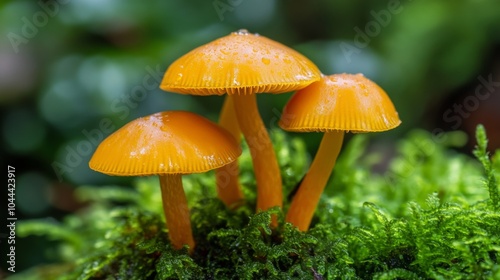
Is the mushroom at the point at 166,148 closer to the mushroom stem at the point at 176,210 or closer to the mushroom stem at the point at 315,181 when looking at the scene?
the mushroom stem at the point at 176,210

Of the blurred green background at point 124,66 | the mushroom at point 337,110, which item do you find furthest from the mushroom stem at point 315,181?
the blurred green background at point 124,66

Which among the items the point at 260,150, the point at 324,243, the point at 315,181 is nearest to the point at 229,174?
the point at 260,150

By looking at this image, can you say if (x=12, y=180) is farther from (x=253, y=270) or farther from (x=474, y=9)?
(x=474, y=9)

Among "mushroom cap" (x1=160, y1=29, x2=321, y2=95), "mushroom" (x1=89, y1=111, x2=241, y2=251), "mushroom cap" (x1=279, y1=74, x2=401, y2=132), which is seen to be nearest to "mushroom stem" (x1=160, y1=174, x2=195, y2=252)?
"mushroom" (x1=89, y1=111, x2=241, y2=251)

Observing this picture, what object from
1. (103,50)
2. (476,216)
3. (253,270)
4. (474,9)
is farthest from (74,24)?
(474,9)

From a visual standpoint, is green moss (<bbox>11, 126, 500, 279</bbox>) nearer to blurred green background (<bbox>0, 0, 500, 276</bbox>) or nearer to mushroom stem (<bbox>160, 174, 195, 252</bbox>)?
mushroom stem (<bbox>160, 174, 195, 252</bbox>)

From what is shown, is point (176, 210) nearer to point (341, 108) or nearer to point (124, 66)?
point (341, 108)
